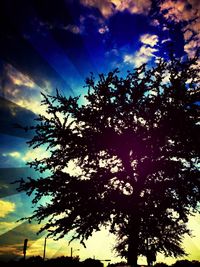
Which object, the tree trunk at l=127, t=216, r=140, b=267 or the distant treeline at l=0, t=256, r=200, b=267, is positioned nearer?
the distant treeline at l=0, t=256, r=200, b=267

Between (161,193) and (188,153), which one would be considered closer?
(161,193)

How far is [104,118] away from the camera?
15.2 metres

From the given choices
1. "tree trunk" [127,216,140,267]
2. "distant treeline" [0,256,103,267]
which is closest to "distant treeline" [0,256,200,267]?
"distant treeline" [0,256,103,267]

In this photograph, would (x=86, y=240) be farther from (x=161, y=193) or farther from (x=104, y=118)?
(x=104, y=118)

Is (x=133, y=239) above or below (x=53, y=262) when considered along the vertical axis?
above

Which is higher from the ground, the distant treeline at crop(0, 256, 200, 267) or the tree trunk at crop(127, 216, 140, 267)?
the tree trunk at crop(127, 216, 140, 267)

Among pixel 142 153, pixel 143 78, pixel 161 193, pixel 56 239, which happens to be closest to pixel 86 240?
pixel 56 239

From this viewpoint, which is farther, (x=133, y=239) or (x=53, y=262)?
(x=133, y=239)

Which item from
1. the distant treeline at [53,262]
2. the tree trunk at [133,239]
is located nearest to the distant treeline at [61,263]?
the distant treeline at [53,262]

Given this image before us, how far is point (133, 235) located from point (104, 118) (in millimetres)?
6921

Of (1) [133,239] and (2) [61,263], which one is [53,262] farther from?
(1) [133,239]

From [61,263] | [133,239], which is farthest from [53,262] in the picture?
[133,239]

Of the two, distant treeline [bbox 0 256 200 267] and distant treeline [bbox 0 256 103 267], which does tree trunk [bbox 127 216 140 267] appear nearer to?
distant treeline [bbox 0 256 200 267]

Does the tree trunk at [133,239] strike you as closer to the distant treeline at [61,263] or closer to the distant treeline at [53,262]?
the distant treeline at [61,263]
